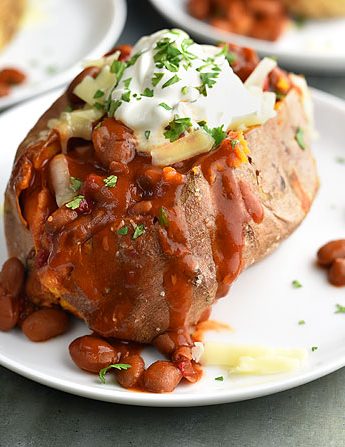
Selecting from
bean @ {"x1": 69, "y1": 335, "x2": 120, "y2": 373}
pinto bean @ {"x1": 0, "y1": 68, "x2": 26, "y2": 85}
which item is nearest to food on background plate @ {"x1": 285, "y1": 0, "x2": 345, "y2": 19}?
pinto bean @ {"x1": 0, "y1": 68, "x2": 26, "y2": 85}

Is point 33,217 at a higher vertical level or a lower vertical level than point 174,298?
higher

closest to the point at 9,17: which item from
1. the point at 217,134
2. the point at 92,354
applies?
the point at 217,134

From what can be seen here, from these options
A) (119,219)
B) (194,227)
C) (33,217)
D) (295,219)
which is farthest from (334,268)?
(33,217)

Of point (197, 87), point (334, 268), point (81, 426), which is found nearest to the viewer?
point (81, 426)

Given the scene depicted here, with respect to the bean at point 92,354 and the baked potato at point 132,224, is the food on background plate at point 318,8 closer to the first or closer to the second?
the baked potato at point 132,224

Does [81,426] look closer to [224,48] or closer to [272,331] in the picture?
[272,331]

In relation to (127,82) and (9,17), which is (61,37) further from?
(127,82)

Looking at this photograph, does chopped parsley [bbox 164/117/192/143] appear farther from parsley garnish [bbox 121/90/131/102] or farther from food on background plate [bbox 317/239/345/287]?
food on background plate [bbox 317/239/345/287]
